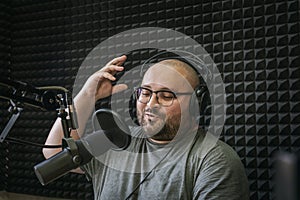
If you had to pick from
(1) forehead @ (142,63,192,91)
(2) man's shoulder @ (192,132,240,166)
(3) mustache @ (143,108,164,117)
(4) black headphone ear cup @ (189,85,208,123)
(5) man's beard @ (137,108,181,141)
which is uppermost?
(1) forehead @ (142,63,192,91)

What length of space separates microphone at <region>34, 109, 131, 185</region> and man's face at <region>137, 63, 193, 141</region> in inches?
13.7

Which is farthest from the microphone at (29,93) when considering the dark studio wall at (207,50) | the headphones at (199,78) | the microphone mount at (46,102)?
the dark studio wall at (207,50)

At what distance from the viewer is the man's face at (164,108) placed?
49.6 inches

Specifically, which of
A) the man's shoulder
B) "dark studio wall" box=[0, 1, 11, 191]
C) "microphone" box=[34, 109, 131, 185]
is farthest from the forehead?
"dark studio wall" box=[0, 1, 11, 191]

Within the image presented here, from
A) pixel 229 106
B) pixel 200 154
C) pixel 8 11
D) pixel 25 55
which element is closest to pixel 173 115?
pixel 200 154

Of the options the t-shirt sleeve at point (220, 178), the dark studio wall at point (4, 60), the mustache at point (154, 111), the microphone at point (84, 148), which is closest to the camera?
the microphone at point (84, 148)

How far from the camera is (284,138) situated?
133 centimetres

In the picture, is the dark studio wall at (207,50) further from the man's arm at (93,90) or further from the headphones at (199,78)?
the man's arm at (93,90)

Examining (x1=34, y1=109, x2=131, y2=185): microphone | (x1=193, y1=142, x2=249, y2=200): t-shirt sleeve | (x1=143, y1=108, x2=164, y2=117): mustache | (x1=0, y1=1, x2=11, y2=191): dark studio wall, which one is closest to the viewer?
(x1=34, y1=109, x2=131, y2=185): microphone

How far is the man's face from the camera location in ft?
4.13

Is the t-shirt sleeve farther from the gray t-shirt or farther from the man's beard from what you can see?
the man's beard

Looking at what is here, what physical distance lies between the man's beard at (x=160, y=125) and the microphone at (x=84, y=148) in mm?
352

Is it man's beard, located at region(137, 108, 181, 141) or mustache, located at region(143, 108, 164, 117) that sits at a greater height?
mustache, located at region(143, 108, 164, 117)

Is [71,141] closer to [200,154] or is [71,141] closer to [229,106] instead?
[200,154]
